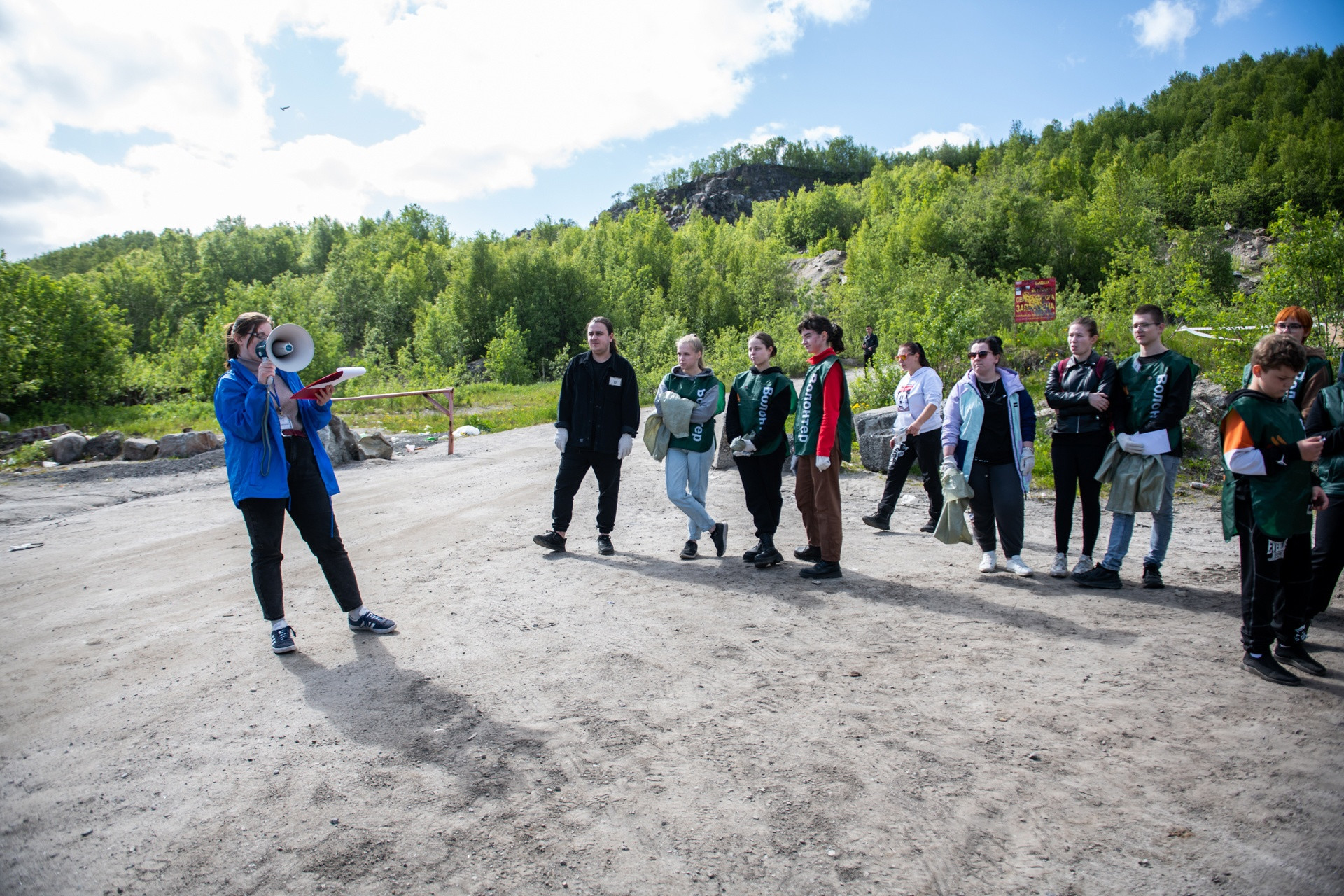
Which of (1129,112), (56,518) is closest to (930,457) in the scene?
(56,518)

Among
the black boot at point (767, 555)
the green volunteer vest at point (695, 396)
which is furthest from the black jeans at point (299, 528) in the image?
the black boot at point (767, 555)

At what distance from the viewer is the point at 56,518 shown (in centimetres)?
880

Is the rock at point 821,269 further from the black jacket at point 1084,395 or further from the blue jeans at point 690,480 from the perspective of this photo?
the black jacket at point 1084,395

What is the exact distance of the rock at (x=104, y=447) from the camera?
1433 cm

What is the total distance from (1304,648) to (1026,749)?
207cm

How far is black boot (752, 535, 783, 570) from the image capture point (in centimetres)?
586

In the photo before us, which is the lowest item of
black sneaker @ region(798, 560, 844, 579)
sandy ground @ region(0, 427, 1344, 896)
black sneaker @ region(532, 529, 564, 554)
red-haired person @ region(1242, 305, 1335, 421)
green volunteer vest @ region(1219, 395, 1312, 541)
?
sandy ground @ region(0, 427, 1344, 896)

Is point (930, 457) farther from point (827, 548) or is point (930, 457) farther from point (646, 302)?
point (646, 302)

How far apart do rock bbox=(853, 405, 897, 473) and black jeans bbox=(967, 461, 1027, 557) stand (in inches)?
200

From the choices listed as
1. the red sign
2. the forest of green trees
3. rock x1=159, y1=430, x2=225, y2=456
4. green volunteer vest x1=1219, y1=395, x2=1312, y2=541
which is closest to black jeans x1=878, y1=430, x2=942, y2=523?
green volunteer vest x1=1219, y1=395, x2=1312, y2=541

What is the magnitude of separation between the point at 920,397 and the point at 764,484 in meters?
2.17

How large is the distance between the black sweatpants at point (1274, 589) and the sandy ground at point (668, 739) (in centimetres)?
26

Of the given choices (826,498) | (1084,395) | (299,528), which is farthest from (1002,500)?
(299,528)

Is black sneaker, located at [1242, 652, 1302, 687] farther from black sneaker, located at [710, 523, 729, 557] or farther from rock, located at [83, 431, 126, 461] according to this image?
rock, located at [83, 431, 126, 461]
